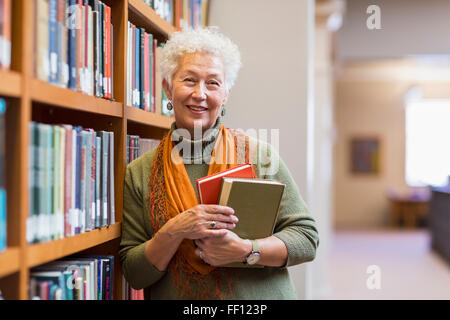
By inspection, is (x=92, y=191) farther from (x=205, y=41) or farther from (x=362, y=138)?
(x=362, y=138)

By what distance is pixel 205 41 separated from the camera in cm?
162

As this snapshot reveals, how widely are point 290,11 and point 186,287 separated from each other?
1.45 m

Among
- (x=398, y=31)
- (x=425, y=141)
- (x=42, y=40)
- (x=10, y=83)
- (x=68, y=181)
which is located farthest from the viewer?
(x=425, y=141)

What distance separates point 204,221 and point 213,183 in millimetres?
110

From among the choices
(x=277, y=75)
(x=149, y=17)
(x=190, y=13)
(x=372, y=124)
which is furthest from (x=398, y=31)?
(x=372, y=124)

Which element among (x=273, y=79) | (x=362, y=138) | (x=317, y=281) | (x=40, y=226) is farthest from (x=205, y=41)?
(x=362, y=138)

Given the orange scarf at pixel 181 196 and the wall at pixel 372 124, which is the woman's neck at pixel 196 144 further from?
the wall at pixel 372 124

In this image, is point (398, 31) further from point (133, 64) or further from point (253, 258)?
point (253, 258)

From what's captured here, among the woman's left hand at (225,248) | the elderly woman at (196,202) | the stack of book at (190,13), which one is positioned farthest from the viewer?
the stack of book at (190,13)

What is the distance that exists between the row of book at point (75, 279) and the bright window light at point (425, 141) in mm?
10246

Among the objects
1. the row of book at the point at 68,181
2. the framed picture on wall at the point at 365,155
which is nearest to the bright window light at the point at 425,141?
the framed picture on wall at the point at 365,155

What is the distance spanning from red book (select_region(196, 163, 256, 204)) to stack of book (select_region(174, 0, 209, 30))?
1.12m

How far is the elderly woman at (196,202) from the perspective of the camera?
1598 millimetres

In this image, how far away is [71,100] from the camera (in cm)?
146
